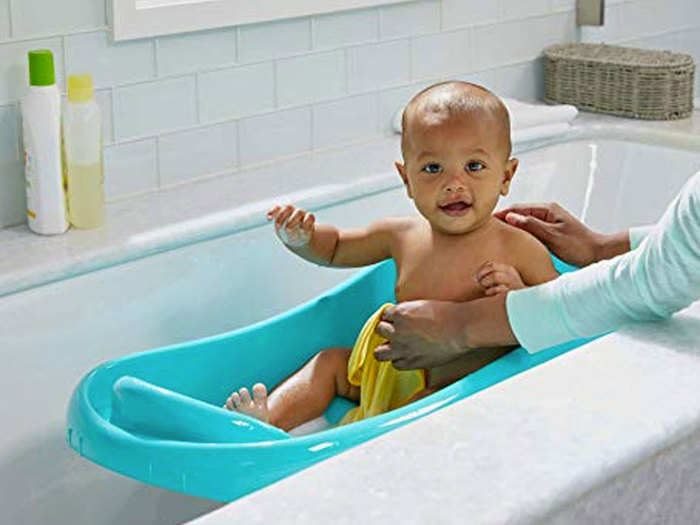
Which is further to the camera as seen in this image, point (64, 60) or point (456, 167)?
point (64, 60)

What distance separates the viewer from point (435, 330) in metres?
1.79

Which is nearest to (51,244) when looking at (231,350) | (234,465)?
(231,350)

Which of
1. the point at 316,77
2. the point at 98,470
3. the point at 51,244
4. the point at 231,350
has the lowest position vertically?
the point at 98,470

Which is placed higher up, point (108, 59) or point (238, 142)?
point (108, 59)

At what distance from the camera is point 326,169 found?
2.47 m

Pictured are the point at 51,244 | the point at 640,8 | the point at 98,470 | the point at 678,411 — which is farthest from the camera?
the point at 640,8

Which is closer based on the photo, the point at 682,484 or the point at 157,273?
the point at 682,484

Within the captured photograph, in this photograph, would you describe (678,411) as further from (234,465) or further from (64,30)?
(64,30)

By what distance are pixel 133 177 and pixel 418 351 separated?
28.3 inches

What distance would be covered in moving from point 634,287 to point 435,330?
498 millimetres

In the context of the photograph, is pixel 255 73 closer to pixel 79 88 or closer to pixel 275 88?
pixel 275 88

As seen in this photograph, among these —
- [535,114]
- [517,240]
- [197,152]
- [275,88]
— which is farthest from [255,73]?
[517,240]

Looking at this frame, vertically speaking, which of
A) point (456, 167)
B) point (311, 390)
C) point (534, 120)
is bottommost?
point (311, 390)

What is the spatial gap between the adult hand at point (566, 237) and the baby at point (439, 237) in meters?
0.08
